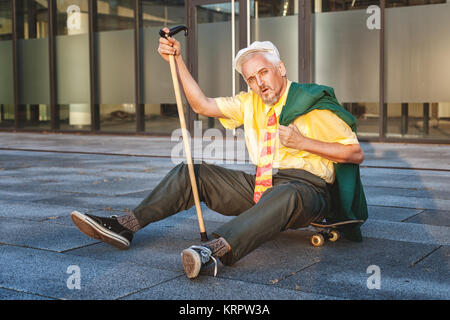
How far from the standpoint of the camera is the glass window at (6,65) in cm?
1770

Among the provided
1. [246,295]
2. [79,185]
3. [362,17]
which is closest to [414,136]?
[362,17]

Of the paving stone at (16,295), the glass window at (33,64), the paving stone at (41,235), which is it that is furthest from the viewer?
the glass window at (33,64)

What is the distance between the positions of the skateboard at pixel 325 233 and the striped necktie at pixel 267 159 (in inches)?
17.1

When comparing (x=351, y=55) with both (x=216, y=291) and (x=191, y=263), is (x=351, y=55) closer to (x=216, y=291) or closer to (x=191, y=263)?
(x=191, y=263)

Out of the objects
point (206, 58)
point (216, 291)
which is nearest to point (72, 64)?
point (206, 58)

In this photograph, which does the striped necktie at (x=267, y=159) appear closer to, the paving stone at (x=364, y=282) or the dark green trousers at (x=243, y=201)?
the dark green trousers at (x=243, y=201)

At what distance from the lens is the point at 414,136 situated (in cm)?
1244

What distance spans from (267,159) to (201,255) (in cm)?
95

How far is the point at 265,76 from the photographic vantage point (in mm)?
4059

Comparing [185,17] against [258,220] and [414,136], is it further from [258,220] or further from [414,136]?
[258,220]

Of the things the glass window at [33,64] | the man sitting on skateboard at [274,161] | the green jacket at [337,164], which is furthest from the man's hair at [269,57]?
the glass window at [33,64]

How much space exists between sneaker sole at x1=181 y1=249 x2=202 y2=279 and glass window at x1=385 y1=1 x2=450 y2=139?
9.73 m

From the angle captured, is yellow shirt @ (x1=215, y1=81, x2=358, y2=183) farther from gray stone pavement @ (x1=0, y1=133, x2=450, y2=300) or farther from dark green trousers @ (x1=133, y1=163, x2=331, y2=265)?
gray stone pavement @ (x1=0, y1=133, x2=450, y2=300)

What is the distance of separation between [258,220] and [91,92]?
1338cm
